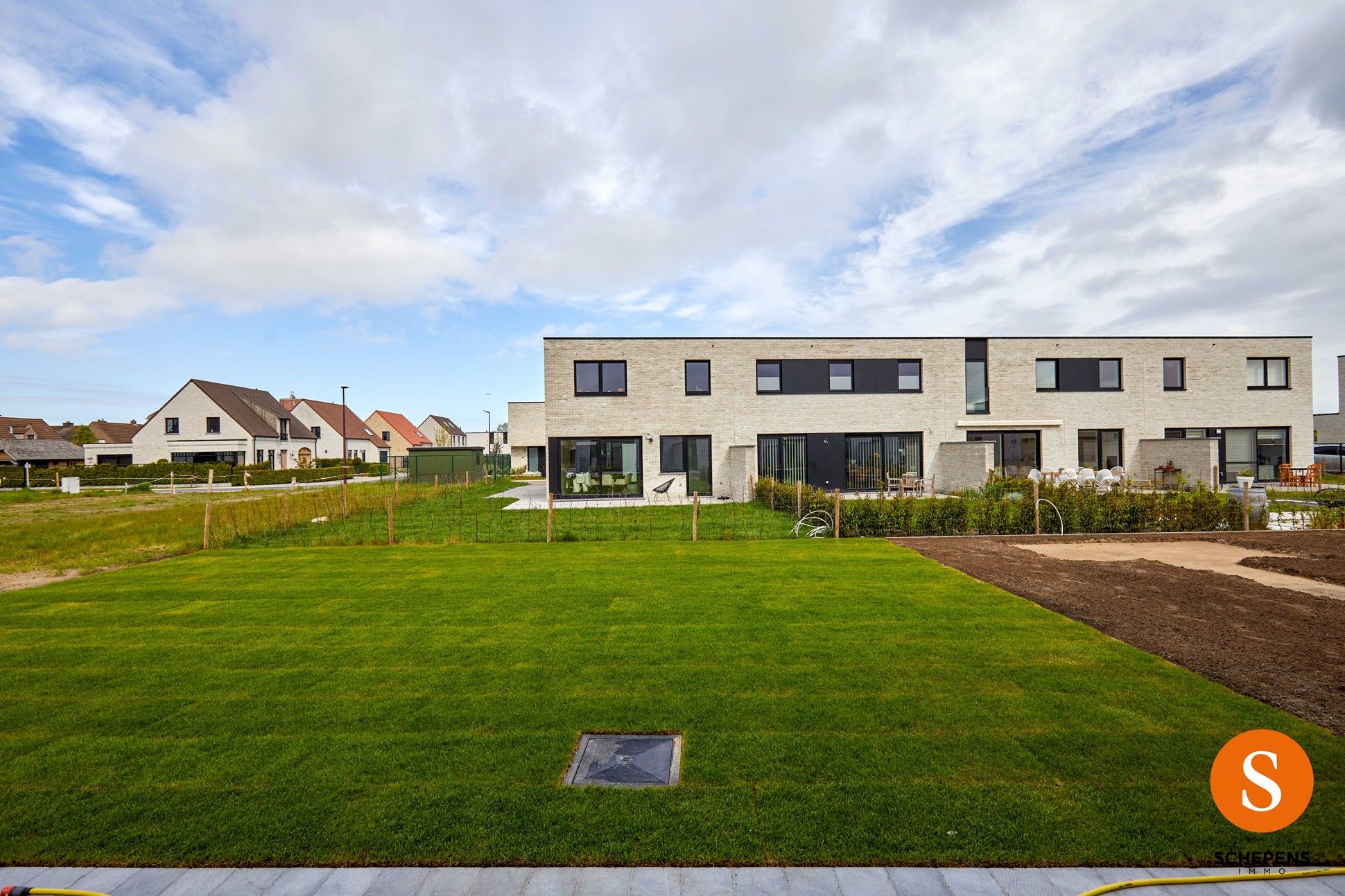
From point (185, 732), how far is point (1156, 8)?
14.3m

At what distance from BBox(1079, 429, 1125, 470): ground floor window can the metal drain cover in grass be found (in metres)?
23.7

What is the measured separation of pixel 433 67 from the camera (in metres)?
11.0

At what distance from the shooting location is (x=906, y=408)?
2177 cm

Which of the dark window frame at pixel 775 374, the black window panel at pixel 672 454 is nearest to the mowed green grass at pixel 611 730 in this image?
the black window panel at pixel 672 454

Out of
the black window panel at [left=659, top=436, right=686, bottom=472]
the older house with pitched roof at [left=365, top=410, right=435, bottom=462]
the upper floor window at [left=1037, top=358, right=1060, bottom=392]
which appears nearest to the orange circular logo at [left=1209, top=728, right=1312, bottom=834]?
the black window panel at [left=659, top=436, right=686, bottom=472]

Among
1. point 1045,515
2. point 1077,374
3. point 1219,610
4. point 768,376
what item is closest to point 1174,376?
point 1077,374

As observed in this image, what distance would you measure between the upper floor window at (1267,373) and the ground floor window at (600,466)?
22.2 meters

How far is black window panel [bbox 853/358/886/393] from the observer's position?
856 inches

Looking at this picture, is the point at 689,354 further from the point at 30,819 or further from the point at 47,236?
the point at 30,819

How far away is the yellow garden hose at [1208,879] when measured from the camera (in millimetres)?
2459

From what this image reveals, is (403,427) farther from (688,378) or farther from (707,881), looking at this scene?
(707,881)

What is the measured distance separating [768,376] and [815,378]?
1.60m

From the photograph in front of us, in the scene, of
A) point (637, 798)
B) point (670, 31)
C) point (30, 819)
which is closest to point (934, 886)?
point (637, 798)

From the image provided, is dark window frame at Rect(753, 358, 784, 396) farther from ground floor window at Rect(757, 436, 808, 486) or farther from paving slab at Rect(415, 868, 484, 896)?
paving slab at Rect(415, 868, 484, 896)
